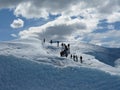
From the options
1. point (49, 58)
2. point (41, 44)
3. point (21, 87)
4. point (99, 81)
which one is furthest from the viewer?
point (41, 44)

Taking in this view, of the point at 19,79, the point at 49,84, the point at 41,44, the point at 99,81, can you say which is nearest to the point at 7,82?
the point at 19,79

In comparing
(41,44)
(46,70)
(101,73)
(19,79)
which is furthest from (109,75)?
(41,44)

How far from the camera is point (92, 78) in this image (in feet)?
298

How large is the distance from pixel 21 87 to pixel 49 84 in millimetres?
6922

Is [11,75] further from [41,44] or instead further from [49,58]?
[41,44]

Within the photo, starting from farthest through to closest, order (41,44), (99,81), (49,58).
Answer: (41,44) < (49,58) < (99,81)

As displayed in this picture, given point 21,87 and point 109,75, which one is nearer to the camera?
point 21,87

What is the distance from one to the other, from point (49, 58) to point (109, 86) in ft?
78.1

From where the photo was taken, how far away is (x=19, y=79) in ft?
286

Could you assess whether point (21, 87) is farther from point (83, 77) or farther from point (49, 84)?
point (83, 77)

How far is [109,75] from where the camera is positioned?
304 feet

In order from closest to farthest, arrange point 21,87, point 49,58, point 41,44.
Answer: point 21,87
point 49,58
point 41,44

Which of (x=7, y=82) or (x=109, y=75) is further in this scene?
(x=109, y=75)

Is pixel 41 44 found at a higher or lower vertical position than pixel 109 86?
higher
